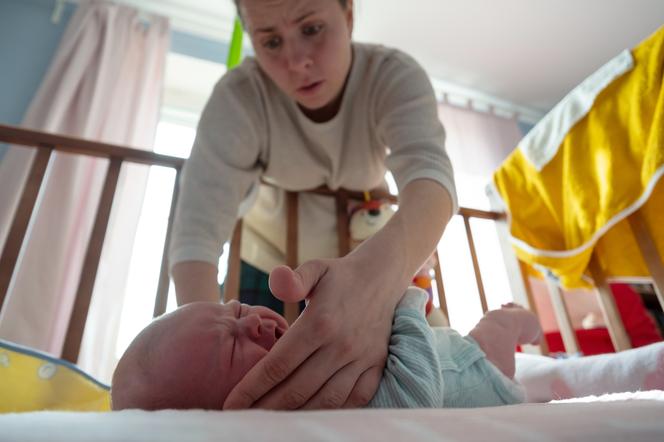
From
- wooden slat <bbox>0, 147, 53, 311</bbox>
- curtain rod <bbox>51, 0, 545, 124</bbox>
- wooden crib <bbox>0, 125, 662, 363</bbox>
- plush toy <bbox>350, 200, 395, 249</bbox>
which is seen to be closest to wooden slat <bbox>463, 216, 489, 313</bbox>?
wooden crib <bbox>0, 125, 662, 363</bbox>

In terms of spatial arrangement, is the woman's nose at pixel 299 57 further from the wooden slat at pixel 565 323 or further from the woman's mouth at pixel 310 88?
the wooden slat at pixel 565 323

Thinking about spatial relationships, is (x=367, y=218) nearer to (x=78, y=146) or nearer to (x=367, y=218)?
(x=367, y=218)

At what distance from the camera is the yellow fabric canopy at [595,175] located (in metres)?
0.87

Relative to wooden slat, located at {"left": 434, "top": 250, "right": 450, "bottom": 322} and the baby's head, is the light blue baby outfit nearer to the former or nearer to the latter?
the baby's head

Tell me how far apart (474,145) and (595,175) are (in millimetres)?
1485

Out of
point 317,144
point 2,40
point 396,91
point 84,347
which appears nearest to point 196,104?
point 2,40

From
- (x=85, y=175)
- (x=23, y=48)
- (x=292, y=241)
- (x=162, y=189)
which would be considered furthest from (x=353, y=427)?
(x=23, y=48)

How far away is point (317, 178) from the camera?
915mm

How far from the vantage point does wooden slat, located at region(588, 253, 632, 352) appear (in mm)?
973

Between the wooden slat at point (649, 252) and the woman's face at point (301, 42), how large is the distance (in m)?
0.78

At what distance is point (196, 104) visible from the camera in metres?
2.17

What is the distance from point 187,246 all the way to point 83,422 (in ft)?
1.55

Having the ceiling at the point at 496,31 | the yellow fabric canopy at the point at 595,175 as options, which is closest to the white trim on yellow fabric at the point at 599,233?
the yellow fabric canopy at the point at 595,175

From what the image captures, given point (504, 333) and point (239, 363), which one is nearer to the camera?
point (239, 363)
